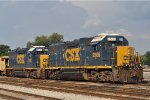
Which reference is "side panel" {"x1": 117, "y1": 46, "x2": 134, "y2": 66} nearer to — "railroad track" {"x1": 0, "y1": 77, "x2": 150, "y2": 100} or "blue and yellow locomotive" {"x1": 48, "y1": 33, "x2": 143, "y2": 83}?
"blue and yellow locomotive" {"x1": 48, "y1": 33, "x2": 143, "y2": 83}

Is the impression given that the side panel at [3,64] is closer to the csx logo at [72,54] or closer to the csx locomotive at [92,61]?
the csx locomotive at [92,61]

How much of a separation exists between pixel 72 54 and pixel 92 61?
3.21 meters

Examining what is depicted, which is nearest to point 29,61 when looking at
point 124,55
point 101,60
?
point 101,60

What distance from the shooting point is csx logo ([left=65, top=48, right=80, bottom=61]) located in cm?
2666

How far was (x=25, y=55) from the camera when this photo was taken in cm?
3694

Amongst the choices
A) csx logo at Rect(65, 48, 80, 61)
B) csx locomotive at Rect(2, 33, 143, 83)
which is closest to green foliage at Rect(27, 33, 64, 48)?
csx locomotive at Rect(2, 33, 143, 83)

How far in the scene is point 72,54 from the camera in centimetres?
2744

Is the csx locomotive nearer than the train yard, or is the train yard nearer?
the train yard

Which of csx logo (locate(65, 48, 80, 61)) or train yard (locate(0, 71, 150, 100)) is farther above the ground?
csx logo (locate(65, 48, 80, 61))

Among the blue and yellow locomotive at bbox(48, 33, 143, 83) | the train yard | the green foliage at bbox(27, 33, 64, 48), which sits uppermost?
the green foliage at bbox(27, 33, 64, 48)

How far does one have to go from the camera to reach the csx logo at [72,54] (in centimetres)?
2666

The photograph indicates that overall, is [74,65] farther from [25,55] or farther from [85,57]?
[25,55]

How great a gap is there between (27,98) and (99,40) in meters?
10.5

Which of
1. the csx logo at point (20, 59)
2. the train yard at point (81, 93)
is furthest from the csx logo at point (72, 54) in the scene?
the csx logo at point (20, 59)
